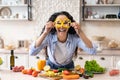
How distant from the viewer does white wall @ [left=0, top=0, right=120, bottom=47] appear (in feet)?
→ 14.7

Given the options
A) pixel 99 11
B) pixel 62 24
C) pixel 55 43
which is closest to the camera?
pixel 62 24

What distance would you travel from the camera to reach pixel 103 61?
13.3 ft

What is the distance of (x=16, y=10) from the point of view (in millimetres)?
4719

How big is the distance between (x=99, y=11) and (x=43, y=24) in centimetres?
101

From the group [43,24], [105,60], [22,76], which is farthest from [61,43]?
[43,24]

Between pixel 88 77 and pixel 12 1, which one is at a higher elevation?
pixel 12 1

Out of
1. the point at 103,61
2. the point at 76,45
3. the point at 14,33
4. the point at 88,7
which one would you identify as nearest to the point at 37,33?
the point at 14,33

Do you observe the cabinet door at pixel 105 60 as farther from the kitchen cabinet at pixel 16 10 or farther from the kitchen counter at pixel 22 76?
the kitchen counter at pixel 22 76

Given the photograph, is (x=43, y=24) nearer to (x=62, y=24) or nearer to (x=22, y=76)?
(x=62, y=24)

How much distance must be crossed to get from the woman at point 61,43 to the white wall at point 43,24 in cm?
190

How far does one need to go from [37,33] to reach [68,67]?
2196 millimetres

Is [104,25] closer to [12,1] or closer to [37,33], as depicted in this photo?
[37,33]

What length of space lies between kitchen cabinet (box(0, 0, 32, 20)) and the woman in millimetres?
2039

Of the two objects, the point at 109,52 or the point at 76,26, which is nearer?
the point at 76,26
